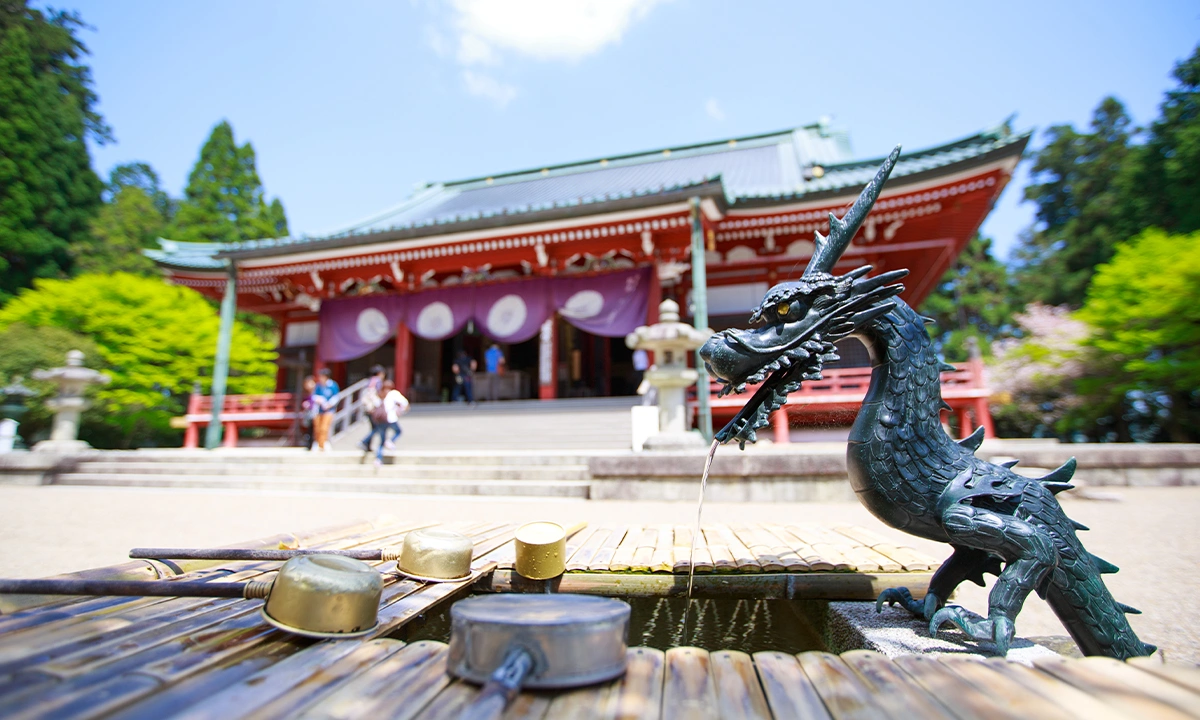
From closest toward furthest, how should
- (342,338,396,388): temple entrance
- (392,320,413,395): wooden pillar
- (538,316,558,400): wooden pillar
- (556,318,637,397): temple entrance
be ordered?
(538,316,558,400): wooden pillar, (392,320,413,395): wooden pillar, (556,318,637,397): temple entrance, (342,338,396,388): temple entrance

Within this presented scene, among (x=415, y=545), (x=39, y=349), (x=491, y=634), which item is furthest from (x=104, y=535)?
(x=39, y=349)

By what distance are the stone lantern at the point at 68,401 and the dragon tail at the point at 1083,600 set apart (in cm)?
1241

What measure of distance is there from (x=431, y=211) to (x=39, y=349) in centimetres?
1073

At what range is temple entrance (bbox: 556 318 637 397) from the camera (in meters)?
14.6

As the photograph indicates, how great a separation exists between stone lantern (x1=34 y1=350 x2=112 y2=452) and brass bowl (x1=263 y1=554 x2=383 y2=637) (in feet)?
36.0

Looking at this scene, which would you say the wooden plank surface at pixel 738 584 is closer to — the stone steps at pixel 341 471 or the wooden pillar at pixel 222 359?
the stone steps at pixel 341 471

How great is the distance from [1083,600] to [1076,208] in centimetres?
3228

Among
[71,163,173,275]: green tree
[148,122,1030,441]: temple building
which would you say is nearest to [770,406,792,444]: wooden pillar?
[148,122,1030,441]: temple building

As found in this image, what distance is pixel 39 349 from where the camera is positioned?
14.0 m

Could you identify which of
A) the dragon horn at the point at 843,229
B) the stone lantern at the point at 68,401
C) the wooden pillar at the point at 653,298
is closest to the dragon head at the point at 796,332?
the dragon horn at the point at 843,229

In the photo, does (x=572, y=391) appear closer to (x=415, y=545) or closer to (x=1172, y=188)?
(x=415, y=545)

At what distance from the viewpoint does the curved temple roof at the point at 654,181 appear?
933cm

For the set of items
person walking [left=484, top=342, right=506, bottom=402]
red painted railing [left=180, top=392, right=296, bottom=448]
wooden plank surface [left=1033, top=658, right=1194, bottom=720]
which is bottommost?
wooden plank surface [left=1033, top=658, right=1194, bottom=720]

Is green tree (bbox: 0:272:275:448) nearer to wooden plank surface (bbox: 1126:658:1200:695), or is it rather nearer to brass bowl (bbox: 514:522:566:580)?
brass bowl (bbox: 514:522:566:580)
